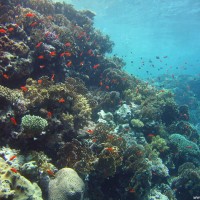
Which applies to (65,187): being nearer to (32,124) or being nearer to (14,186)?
(14,186)

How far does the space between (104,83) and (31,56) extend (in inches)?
257

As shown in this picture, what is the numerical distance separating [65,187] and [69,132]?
253cm

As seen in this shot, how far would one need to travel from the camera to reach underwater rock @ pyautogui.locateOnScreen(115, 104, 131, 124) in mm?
12812

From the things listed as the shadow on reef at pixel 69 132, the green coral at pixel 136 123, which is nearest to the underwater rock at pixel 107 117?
the shadow on reef at pixel 69 132

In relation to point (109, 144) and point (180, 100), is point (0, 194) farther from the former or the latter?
point (180, 100)

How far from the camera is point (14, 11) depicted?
12.1m

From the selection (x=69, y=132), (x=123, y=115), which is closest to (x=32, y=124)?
(x=69, y=132)

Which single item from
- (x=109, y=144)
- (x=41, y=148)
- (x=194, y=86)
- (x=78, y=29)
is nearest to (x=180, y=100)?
(x=194, y=86)

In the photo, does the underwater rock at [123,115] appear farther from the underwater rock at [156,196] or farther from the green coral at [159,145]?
the underwater rock at [156,196]

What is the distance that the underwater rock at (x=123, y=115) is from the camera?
1281 centimetres

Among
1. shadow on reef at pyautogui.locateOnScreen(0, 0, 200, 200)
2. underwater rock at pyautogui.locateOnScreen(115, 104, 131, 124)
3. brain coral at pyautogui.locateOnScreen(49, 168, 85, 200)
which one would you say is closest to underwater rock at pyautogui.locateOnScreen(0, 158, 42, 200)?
shadow on reef at pyautogui.locateOnScreen(0, 0, 200, 200)

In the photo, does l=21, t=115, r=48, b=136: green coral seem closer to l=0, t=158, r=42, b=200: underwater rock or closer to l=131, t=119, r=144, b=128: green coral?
l=0, t=158, r=42, b=200: underwater rock

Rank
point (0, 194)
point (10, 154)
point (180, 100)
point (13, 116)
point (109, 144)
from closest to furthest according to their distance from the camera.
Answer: point (0, 194) < point (10, 154) < point (13, 116) < point (109, 144) < point (180, 100)

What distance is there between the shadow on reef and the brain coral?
0.02 meters
